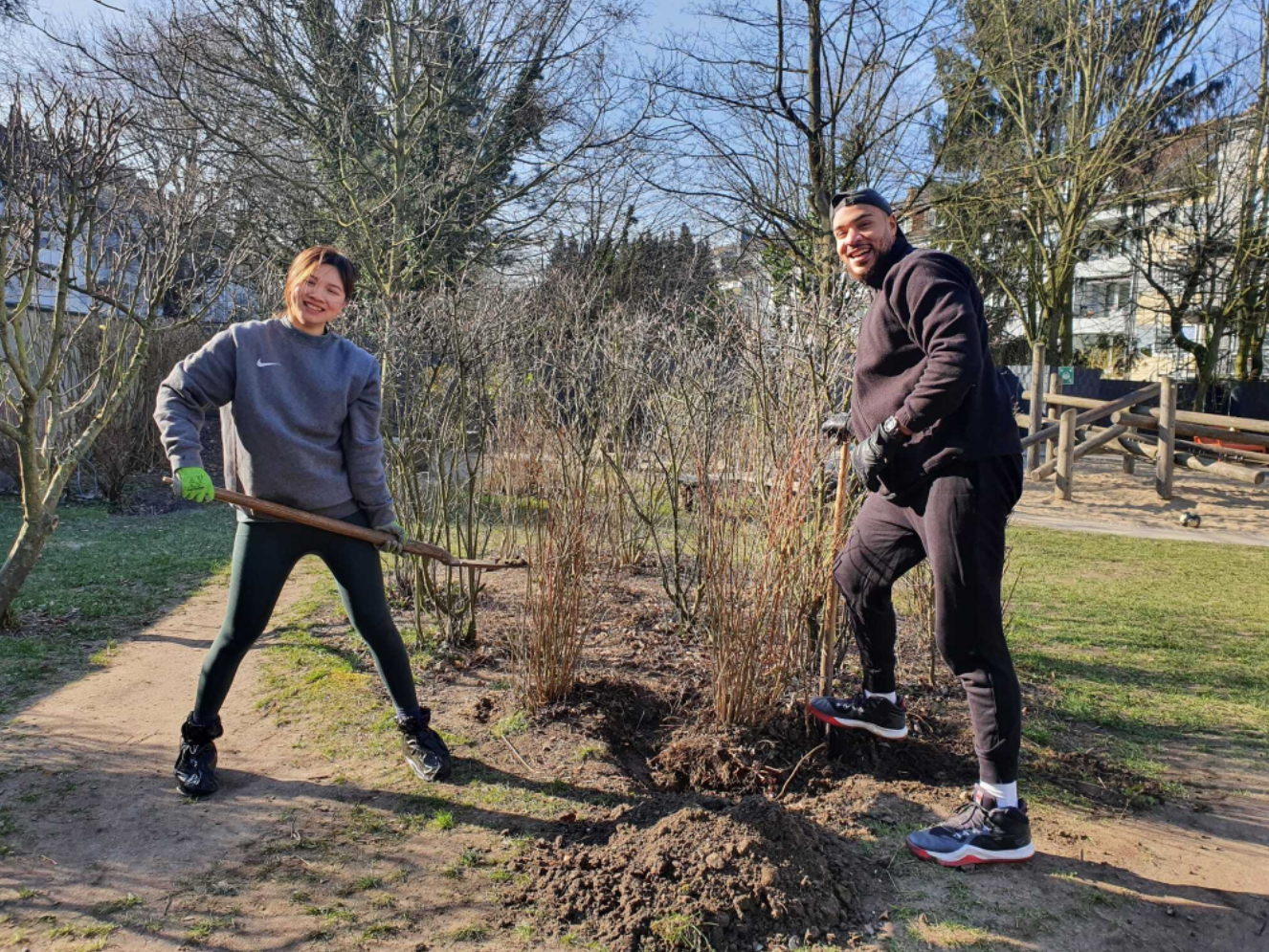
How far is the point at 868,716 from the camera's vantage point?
2877 mm

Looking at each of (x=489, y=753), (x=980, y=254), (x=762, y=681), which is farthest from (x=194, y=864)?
(x=980, y=254)

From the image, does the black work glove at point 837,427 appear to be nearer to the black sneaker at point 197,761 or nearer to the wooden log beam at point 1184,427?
the black sneaker at point 197,761

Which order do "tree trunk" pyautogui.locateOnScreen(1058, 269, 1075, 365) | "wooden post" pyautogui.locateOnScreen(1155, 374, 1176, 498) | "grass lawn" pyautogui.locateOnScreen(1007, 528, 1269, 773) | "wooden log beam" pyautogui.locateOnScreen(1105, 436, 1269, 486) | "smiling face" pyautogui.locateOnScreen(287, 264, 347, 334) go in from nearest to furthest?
"smiling face" pyautogui.locateOnScreen(287, 264, 347, 334), "grass lawn" pyautogui.locateOnScreen(1007, 528, 1269, 773), "wooden post" pyautogui.locateOnScreen(1155, 374, 1176, 498), "wooden log beam" pyautogui.locateOnScreen(1105, 436, 1269, 486), "tree trunk" pyautogui.locateOnScreen(1058, 269, 1075, 365)

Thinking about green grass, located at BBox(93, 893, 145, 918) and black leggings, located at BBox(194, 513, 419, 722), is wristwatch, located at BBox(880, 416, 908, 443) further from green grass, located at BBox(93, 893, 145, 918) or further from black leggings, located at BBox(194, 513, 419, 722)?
green grass, located at BBox(93, 893, 145, 918)

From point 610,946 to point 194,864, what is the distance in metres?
1.14

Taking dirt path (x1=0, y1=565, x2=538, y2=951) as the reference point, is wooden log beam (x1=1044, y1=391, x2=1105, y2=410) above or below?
above

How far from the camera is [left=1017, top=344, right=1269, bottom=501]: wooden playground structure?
1123 centimetres

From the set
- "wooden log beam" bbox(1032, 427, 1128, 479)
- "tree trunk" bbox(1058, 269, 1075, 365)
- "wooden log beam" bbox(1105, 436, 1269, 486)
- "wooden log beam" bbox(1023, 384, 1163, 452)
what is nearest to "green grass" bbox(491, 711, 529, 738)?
"wooden log beam" bbox(1023, 384, 1163, 452)

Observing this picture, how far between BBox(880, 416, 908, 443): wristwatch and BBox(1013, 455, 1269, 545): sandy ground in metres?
7.53

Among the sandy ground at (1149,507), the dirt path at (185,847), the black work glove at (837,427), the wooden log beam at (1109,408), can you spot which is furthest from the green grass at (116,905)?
the wooden log beam at (1109,408)

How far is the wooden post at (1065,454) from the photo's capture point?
11.1m

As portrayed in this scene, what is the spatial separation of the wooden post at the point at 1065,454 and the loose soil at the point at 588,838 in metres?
8.65

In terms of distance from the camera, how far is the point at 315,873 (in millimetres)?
2271

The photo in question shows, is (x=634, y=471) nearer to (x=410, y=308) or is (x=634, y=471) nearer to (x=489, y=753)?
(x=410, y=308)
